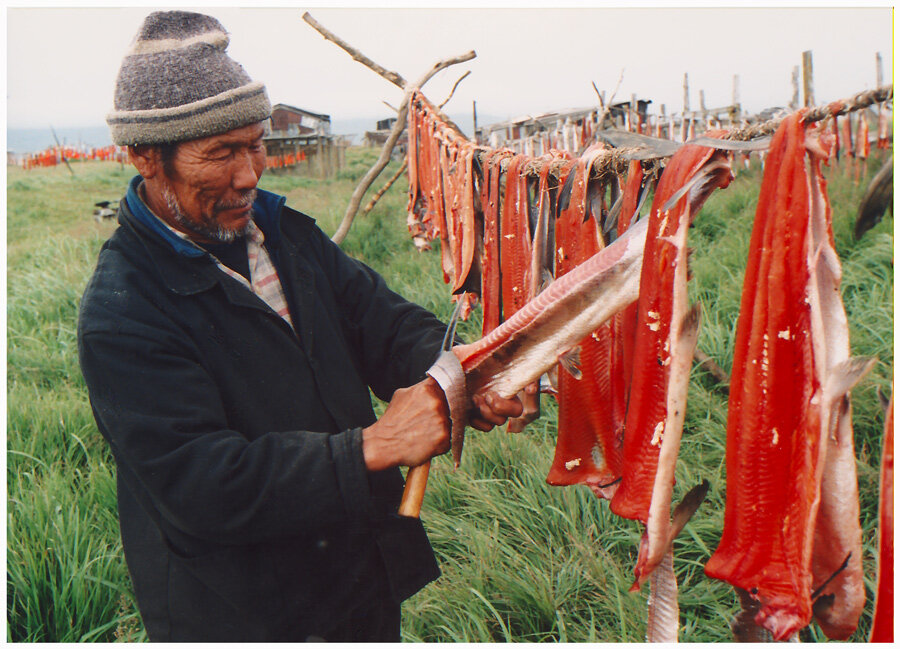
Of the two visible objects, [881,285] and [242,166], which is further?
[881,285]

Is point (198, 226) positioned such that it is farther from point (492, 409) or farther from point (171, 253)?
point (492, 409)

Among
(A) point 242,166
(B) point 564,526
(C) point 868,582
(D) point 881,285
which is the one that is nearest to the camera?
(A) point 242,166

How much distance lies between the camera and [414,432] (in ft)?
4.44

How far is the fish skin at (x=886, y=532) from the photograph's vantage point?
37.4 inches

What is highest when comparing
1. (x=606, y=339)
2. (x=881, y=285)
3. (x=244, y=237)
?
(x=244, y=237)

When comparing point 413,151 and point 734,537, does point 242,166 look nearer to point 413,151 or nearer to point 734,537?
point 734,537

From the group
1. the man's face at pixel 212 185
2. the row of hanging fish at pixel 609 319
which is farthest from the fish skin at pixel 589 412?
the man's face at pixel 212 185

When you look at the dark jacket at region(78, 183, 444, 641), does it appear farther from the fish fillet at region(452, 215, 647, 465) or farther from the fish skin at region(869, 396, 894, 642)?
the fish skin at region(869, 396, 894, 642)

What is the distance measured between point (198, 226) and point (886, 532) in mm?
1604

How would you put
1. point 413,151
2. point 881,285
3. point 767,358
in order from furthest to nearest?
1. point 413,151
2. point 881,285
3. point 767,358

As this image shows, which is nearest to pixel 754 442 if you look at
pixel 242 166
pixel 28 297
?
pixel 242 166

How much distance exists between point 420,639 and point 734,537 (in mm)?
1756

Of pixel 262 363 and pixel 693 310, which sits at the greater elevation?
pixel 693 310

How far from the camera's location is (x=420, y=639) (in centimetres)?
248
